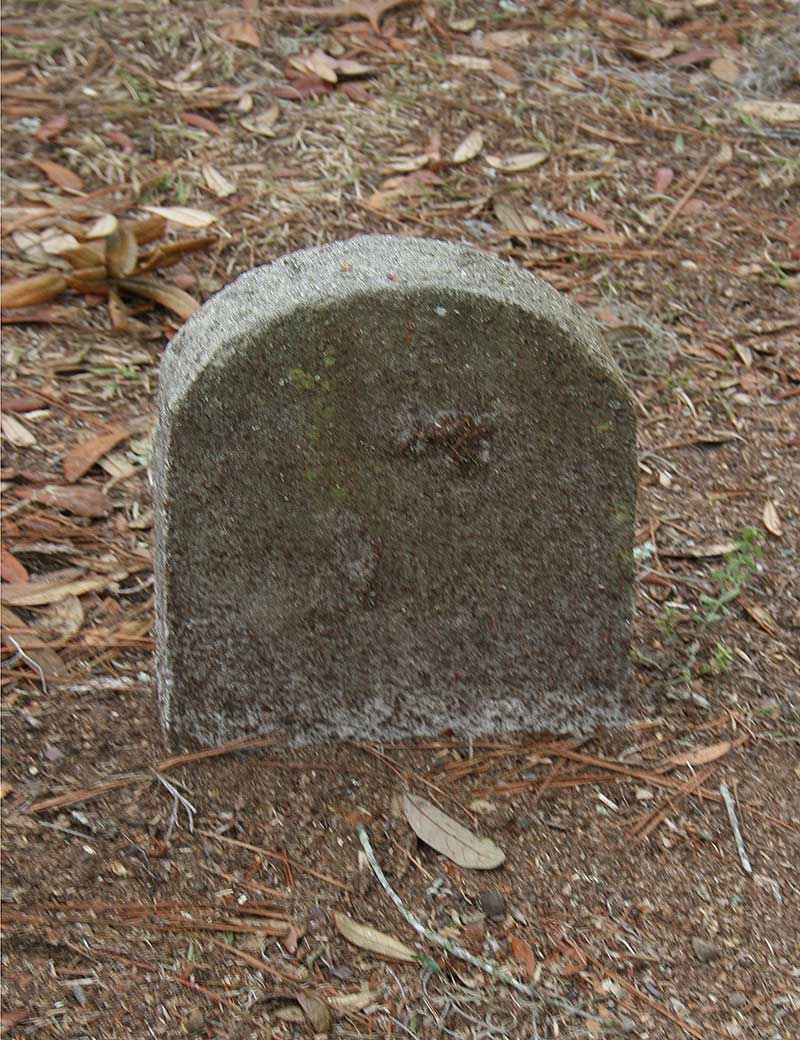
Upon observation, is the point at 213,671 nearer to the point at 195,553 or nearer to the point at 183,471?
the point at 195,553

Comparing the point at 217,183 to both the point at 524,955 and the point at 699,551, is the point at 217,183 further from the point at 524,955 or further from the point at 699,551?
the point at 524,955

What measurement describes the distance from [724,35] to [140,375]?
275 centimetres

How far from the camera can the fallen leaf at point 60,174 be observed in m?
4.04

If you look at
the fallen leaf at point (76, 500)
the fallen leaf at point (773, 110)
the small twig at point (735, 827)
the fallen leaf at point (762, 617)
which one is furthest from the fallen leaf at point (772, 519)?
the fallen leaf at point (773, 110)

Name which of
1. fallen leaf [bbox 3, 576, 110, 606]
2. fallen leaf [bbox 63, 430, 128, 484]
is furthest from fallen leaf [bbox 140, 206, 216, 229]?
fallen leaf [bbox 3, 576, 110, 606]

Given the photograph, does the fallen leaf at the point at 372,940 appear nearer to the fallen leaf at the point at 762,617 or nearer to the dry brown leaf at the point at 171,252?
the fallen leaf at the point at 762,617

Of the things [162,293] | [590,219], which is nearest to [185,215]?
[162,293]

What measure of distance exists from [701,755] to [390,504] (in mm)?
767

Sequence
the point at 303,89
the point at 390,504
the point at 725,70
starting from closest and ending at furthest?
1. the point at 390,504
2. the point at 303,89
3. the point at 725,70

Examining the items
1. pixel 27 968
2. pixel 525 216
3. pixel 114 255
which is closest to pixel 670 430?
pixel 525 216

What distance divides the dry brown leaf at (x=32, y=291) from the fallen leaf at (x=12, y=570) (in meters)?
0.94

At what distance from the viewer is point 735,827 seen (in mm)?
2402

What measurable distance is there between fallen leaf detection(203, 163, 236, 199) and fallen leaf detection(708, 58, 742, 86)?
182 cm

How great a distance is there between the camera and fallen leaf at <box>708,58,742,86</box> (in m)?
4.75
